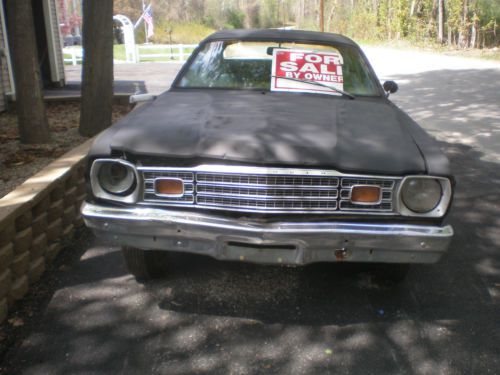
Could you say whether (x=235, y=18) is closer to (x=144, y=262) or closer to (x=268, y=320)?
(x=144, y=262)

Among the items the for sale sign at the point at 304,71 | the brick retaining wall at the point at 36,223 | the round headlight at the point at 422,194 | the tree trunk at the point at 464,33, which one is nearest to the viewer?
the round headlight at the point at 422,194

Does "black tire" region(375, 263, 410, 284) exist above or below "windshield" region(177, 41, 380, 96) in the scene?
below

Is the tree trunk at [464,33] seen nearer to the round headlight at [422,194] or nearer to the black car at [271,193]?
the black car at [271,193]

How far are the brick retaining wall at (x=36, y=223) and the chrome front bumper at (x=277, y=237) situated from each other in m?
0.77

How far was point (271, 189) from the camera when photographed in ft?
9.12

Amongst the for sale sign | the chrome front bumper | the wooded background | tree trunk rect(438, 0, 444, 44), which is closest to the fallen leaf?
the chrome front bumper

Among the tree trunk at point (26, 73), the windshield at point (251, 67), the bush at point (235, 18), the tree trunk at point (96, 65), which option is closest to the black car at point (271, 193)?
the windshield at point (251, 67)

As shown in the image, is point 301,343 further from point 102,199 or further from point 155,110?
point 155,110

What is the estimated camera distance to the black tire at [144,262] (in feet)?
10.8

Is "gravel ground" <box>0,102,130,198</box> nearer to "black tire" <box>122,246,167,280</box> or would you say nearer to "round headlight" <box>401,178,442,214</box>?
"black tire" <box>122,246,167,280</box>

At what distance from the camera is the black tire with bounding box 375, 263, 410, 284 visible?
11.0 feet

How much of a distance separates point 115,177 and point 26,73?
365 cm

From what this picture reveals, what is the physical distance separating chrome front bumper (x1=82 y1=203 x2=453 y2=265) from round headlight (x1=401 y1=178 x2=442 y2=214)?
4.4 inches

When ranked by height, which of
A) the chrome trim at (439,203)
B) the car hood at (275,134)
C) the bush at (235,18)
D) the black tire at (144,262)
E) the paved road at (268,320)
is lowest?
the paved road at (268,320)
